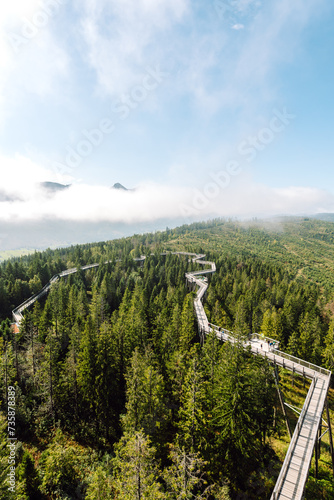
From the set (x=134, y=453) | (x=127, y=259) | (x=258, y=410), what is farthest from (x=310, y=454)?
(x=127, y=259)

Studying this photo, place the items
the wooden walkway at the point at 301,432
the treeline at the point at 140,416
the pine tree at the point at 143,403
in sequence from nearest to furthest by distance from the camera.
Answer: the wooden walkway at the point at 301,432 → the treeline at the point at 140,416 → the pine tree at the point at 143,403

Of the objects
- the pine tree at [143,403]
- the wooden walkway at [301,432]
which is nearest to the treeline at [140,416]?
the pine tree at [143,403]

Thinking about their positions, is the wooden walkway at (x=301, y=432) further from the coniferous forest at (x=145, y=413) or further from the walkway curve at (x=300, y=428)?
the coniferous forest at (x=145, y=413)

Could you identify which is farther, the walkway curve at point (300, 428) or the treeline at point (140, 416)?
the treeline at point (140, 416)

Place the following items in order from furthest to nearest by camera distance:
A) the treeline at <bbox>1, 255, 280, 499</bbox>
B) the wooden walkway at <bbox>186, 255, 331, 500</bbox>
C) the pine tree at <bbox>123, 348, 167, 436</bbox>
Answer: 1. the pine tree at <bbox>123, 348, 167, 436</bbox>
2. the treeline at <bbox>1, 255, 280, 499</bbox>
3. the wooden walkway at <bbox>186, 255, 331, 500</bbox>

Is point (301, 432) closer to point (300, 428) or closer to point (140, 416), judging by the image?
point (300, 428)

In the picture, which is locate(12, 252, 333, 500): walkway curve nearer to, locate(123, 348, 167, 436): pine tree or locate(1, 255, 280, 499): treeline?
locate(1, 255, 280, 499): treeline

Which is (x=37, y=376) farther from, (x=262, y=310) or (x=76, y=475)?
(x=262, y=310)

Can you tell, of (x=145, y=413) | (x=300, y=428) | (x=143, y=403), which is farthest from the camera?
(x=145, y=413)

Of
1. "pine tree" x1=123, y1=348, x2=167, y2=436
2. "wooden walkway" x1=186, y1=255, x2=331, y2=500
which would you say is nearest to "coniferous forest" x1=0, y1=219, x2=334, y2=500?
"pine tree" x1=123, y1=348, x2=167, y2=436

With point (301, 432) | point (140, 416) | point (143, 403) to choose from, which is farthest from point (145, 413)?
point (301, 432)

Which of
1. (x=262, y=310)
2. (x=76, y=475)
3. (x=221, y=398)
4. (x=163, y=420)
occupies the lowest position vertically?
(x=262, y=310)
